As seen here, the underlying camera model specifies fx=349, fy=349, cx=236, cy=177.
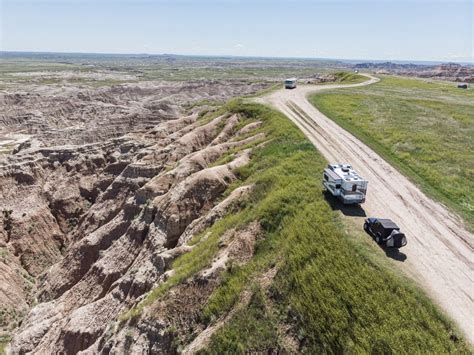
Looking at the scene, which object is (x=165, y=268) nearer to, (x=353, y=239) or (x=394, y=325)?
(x=353, y=239)

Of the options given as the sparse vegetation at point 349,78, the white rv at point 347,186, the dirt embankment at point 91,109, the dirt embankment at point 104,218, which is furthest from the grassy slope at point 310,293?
the sparse vegetation at point 349,78

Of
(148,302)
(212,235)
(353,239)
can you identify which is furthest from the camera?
(212,235)

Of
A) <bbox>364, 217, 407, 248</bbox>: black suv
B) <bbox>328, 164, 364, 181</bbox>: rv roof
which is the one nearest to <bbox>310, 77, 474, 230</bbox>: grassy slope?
<bbox>364, 217, 407, 248</bbox>: black suv

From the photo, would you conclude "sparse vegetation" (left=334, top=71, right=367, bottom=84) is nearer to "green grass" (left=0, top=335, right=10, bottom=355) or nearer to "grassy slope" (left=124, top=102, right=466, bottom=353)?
"grassy slope" (left=124, top=102, right=466, bottom=353)

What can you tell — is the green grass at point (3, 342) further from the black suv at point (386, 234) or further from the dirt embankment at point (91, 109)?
the dirt embankment at point (91, 109)

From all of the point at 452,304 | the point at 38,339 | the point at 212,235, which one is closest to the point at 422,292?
the point at 452,304

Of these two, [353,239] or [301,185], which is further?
[301,185]
